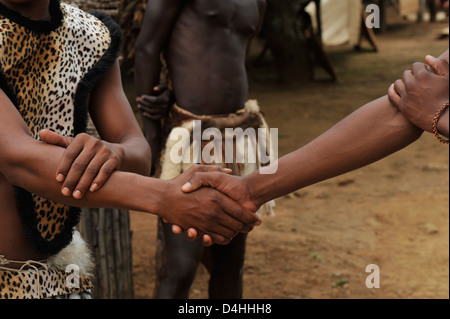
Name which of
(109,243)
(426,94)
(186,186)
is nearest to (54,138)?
(186,186)

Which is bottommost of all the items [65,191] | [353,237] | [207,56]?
[65,191]

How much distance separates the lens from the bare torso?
129 inches

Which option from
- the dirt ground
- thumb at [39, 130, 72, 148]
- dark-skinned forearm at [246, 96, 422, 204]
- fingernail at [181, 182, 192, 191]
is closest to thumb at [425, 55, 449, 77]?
dark-skinned forearm at [246, 96, 422, 204]

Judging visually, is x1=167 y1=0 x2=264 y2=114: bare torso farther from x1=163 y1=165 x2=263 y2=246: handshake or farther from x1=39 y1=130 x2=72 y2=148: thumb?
x1=39 y1=130 x2=72 y2=148: thumb

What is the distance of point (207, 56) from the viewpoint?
3.28m

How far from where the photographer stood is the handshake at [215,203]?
2356 mm

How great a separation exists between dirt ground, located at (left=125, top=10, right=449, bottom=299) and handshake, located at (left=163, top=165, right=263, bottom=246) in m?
2.13

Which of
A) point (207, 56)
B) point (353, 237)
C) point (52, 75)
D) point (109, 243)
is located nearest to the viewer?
point (52, 75)

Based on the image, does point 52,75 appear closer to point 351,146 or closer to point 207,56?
point 351,146

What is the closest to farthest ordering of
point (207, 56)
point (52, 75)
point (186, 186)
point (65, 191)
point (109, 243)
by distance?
1. point (65, 191)
2. point (52, 75)
3. point (186, 186)
4. point (207, 56)
5. point (109, 243)

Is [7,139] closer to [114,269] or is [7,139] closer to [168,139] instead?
[168,139]

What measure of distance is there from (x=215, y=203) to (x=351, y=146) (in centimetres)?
55

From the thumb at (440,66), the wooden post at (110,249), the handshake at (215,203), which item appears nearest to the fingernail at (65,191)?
the handshake at (215,203)

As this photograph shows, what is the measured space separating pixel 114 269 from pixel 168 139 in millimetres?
1027
